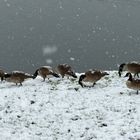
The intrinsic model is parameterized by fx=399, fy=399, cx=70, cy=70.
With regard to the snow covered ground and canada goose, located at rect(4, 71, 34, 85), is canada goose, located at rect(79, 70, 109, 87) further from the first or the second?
canada goose, located at rect(4, 71, 34, 85)

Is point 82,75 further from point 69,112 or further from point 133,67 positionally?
point 69,112

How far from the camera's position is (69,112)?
15883 millimetres

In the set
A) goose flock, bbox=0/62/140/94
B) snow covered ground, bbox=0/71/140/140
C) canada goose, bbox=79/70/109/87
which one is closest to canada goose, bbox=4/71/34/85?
goose flock, bbox=0/62/140/94

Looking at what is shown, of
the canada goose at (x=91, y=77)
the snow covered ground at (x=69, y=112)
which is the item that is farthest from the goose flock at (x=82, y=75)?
the snow covered ground at (x=69, y=112)

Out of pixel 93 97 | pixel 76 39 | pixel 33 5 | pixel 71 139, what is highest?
pixel 33 5

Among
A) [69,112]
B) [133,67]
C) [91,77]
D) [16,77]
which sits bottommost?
[69,112]

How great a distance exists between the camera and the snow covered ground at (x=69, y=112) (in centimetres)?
1395

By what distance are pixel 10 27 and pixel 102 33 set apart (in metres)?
13.6

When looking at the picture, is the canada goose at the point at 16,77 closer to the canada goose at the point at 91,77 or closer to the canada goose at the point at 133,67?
the canada goose at the point at 91,77

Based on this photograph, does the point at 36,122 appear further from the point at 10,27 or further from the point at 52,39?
the point at 10,27

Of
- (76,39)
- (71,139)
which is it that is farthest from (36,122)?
(76,39)

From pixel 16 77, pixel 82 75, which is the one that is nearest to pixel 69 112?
pixel 82 75

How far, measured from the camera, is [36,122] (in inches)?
594

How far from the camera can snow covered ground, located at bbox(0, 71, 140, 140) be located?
45.8 ft
